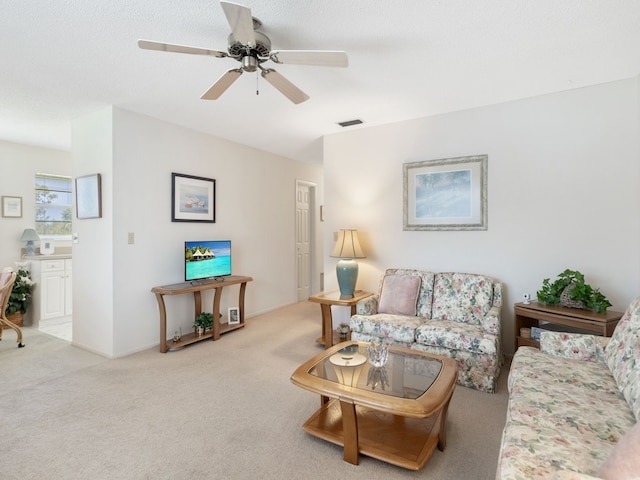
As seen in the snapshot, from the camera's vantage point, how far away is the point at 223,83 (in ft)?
7.18

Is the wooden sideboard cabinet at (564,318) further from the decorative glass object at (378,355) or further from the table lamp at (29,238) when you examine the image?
the table lamp at (29,238)

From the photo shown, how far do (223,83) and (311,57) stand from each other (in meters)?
0.65

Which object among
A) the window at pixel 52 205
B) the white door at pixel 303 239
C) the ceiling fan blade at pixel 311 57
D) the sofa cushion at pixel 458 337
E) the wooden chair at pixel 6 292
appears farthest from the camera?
the white door at pixel 303 239

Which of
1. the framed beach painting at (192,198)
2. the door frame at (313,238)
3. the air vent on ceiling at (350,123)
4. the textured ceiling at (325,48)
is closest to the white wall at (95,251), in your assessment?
the textured ceiling at (325,48)

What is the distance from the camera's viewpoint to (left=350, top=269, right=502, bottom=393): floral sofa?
104 inches

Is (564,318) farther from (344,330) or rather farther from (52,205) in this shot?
(52,205)

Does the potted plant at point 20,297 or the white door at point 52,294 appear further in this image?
the white door at point 52,294

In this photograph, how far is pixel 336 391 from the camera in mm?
1772

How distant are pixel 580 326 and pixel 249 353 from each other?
2.87 meters

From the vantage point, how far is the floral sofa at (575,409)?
3.73 feet

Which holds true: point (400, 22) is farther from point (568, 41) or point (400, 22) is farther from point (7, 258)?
point (7, 258)

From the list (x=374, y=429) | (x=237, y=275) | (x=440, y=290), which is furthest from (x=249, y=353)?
(x=440, y=290)

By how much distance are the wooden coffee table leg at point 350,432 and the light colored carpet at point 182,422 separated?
5 cm

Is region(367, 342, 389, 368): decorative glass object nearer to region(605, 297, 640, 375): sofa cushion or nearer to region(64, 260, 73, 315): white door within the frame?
region(605, 297, 640, 375): sofa cushion
